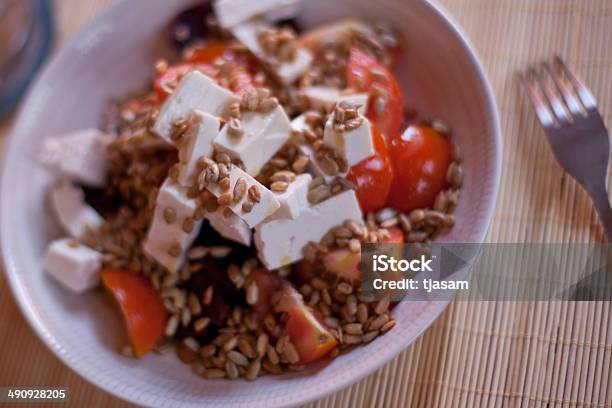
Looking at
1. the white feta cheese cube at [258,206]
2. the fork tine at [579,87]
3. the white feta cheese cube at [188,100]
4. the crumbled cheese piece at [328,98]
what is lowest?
the fork tine at [579,87]

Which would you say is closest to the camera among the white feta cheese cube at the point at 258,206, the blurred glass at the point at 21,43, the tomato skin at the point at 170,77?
the white feta cheese cube at the point at 258,206

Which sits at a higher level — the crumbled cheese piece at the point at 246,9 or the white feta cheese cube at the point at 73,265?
the crumbled cheese piece at the point at 246,9

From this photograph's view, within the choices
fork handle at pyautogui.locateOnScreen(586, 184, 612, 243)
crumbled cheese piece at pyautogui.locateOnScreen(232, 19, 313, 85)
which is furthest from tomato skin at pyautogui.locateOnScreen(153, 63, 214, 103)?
fork handle at pyautogui.locateOnScreen(586, 184, 612, 243)

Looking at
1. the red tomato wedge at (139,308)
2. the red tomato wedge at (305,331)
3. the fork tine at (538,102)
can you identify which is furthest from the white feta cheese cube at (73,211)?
the fork tine at (538,102)

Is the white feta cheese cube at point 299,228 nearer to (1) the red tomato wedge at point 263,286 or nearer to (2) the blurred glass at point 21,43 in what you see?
(1) the red tomato wedge at point 263,286

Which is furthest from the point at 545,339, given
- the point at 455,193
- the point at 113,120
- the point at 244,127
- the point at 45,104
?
the point at 45,104

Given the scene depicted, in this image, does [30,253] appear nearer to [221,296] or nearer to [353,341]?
[221,296]

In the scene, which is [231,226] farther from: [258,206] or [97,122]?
[97,122]

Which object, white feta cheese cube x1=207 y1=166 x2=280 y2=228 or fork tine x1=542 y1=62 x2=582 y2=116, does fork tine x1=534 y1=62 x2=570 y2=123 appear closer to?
fork tine x1=542 y1=62 x2=582 y2=116
